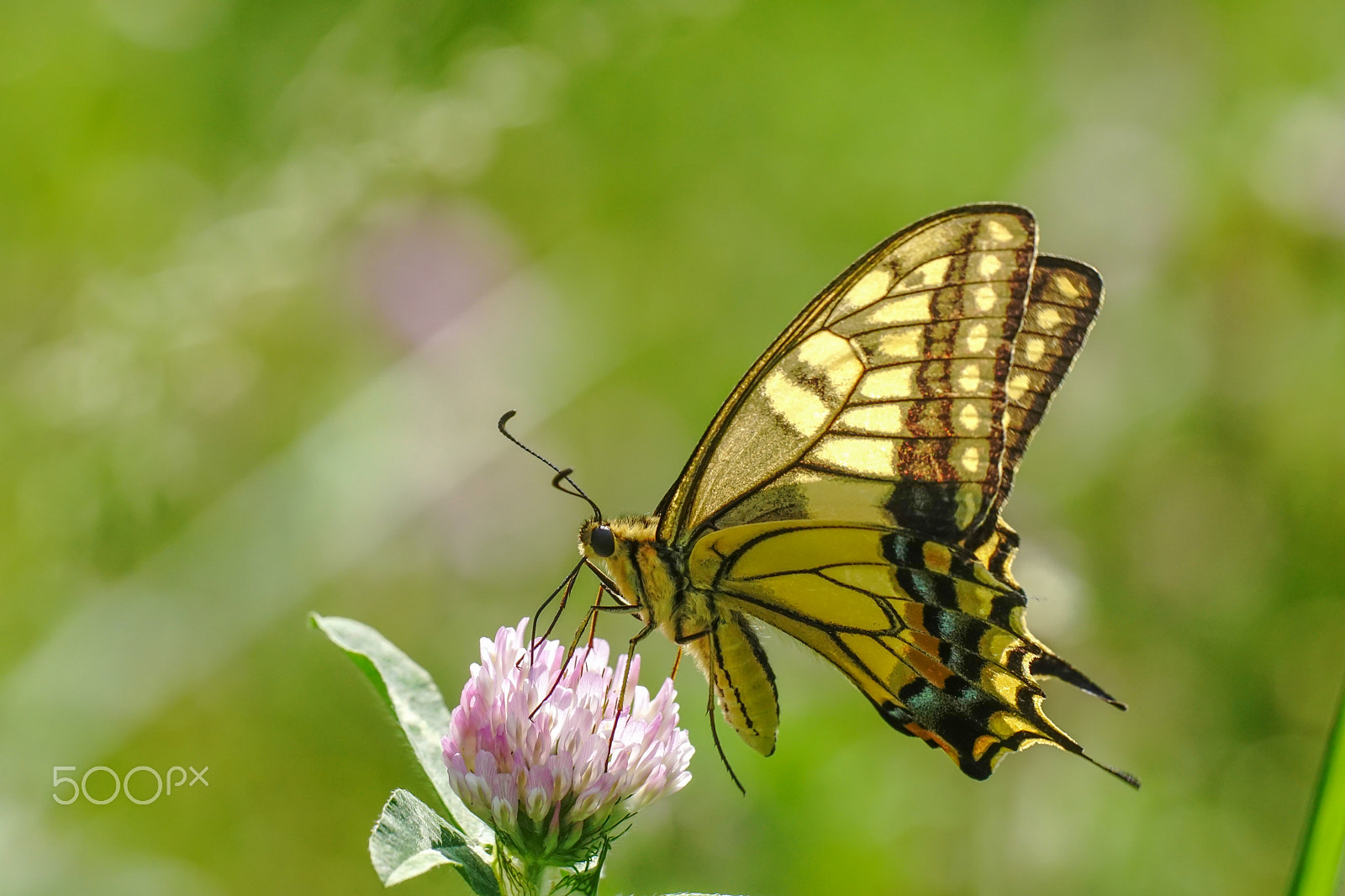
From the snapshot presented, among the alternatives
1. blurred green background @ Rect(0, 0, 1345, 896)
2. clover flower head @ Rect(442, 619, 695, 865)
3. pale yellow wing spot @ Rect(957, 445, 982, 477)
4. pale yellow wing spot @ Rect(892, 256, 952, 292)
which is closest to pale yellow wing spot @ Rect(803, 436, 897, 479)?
pale yellow wing spot @ Rect(957, 445, 982, 477)

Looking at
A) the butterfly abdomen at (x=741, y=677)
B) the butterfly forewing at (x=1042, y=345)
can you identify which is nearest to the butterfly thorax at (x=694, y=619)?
the butterfly abdomen at (x=741, y=677)

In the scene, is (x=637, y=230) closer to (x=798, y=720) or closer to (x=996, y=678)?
(x=798, y=720)

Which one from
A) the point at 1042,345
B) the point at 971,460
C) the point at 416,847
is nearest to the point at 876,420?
the point at 971,460

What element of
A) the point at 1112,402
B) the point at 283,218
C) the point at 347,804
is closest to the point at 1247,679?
the point at 1112,402

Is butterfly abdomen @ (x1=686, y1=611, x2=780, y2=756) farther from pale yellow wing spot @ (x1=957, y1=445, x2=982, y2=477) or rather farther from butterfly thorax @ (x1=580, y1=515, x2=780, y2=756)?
pale yellow wing spot @ (x1=957, y1=445, x2=982, y2=477)

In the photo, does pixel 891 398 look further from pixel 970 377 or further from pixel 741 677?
pixel 741 677

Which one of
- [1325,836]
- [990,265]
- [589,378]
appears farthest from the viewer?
[589,378]
